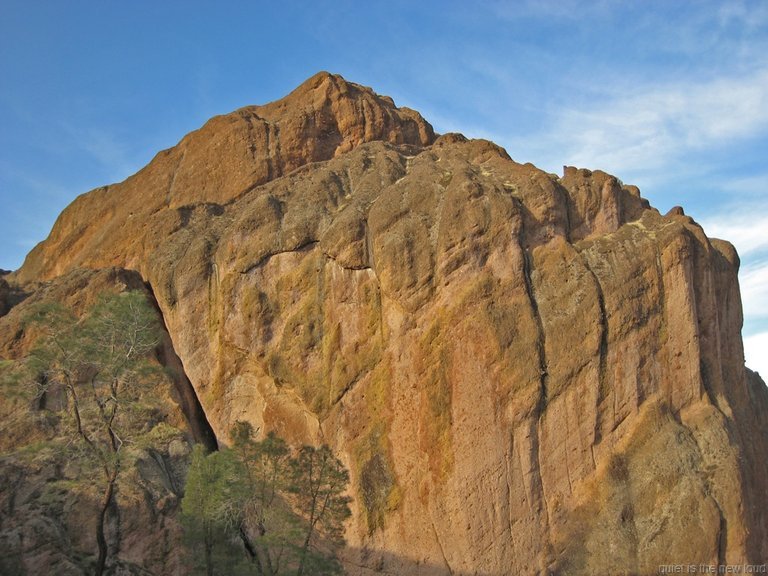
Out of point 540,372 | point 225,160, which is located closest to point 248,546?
point 540,372

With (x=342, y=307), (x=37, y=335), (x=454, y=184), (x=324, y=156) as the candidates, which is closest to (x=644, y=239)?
(x=454, y=184)

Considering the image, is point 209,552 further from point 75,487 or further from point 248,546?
point 75,487

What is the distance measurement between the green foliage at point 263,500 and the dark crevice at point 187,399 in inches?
295

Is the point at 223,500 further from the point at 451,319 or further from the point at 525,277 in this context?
the point at 525,277

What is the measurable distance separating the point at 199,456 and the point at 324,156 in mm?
21544

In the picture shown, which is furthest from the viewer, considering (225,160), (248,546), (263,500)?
(225,160)

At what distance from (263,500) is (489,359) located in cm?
1063

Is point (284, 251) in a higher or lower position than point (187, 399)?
higher

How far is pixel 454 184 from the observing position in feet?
112

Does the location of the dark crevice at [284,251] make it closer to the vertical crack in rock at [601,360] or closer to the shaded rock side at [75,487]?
the shaded rock side at [75,487]

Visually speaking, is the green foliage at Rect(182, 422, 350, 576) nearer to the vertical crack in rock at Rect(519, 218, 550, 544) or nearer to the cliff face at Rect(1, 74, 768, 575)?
the cliff face at Rect(1, 74, 768, 575)

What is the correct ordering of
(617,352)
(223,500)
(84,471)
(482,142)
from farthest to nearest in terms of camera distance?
(482,142) → (617,352) → (84,471) → (223,500)

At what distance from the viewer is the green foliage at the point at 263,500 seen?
24344 millimetres

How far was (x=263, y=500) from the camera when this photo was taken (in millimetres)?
25094
